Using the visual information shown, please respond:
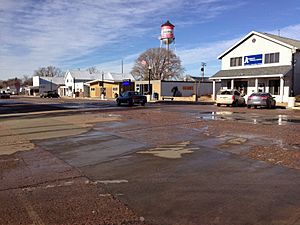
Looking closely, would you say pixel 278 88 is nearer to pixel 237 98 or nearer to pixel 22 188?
pixel 237 98

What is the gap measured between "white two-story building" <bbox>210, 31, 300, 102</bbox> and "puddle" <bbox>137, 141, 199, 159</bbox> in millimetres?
28653

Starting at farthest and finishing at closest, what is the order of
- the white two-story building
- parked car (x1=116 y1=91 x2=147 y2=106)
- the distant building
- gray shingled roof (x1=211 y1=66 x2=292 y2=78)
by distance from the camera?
the distant building
the white two-story building
gray shingled roof (x1=211 y1=66 x2=292 y2=78)
parked car (x1=116 y1=91 x2=147 y2=106)

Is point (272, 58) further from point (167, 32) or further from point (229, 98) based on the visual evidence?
point (167, 32)

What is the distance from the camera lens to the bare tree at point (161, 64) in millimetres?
82625

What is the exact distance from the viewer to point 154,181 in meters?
5.96

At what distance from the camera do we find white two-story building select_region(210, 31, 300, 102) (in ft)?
118

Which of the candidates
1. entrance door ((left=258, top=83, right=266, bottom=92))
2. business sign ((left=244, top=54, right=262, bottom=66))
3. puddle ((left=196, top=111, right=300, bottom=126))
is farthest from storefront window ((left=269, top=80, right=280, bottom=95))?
puddle ((left=196, top=111, right=300, bottom=126))

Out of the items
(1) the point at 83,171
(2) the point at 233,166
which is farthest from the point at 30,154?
(2) the point at 233,166

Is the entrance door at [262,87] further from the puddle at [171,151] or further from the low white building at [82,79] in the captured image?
the low white building at [82,79]

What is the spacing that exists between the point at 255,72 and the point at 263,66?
1621 mm

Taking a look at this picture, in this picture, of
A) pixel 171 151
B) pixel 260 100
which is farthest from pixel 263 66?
pixel 171 151

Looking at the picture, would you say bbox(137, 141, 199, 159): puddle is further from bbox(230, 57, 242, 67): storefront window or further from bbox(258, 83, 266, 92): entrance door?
bbox(230, 57, 242, 67): storefront window

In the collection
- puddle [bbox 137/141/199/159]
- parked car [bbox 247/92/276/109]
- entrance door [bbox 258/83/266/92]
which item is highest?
entrance door [bbox 258/83/266/92]

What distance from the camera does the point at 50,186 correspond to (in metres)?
5.71
